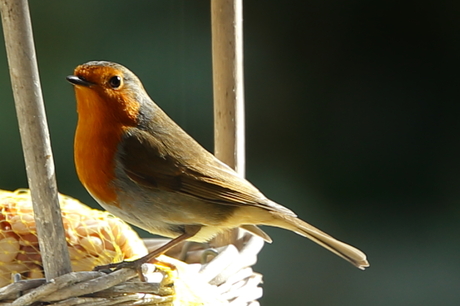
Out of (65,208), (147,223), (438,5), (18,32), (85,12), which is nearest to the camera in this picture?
(18,32)

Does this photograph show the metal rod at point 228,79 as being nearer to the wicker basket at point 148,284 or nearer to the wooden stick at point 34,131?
the wicker basket at point 148,284

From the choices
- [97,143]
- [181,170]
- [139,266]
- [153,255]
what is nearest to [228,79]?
[181,170]

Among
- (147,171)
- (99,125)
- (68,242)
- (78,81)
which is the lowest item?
(68,242)

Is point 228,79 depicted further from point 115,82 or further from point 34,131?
point 34,131

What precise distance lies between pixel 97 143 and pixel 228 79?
487 mm

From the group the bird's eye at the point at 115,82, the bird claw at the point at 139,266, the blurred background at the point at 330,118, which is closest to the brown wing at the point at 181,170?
the bird's eye at the point at 115,82

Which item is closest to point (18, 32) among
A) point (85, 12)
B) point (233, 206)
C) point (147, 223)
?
point (147, 223)

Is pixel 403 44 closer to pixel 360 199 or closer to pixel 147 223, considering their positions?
pixel 360 199

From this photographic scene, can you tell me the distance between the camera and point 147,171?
170 centimetres

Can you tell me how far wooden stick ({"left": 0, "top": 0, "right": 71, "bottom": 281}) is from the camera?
119 cm

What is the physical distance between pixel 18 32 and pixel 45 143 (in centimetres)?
21

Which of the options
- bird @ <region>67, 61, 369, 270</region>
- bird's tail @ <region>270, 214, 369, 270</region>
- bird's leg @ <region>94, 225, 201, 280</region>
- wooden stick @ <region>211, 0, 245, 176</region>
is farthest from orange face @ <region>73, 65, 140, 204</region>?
bird's tail @ <region>270, 214, 369, 270</region>

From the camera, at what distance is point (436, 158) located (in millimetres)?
3607

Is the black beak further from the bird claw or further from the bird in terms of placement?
the bird claw
